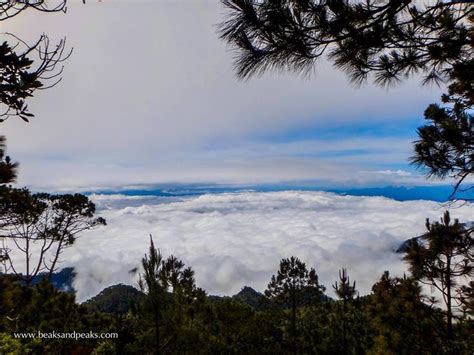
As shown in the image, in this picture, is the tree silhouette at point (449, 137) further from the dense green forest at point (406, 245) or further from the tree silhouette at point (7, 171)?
the tree silhouette at point (7, 171)

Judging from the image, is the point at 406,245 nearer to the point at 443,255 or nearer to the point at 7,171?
the point at 443,255

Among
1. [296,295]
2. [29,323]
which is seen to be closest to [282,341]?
[296,295]

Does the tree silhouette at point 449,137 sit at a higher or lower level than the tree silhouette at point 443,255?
higher

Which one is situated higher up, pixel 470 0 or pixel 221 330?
pixel 470 0

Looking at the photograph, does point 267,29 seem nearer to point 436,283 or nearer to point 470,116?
point 470,116

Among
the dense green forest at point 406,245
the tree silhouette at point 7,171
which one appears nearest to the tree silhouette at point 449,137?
the dense green forest at point 406,245

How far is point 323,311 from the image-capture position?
31812mm

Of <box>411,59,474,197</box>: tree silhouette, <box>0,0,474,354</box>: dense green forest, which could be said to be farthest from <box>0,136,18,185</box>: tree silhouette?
<box>411,59,474,197</box>: tree silhouette

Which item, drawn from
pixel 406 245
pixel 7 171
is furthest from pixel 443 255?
pixel 7 171

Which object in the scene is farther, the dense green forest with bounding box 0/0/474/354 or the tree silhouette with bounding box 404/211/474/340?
the tree silhouette with bounding box 404/211/474/340

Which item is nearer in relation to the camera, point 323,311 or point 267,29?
point 267,29

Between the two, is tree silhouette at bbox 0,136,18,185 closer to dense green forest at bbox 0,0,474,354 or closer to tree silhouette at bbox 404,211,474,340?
dense green forest at bbox 0,0,474,354

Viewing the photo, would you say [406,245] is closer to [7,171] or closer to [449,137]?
Answer: [449,137]

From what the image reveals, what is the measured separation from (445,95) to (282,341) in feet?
81.6
